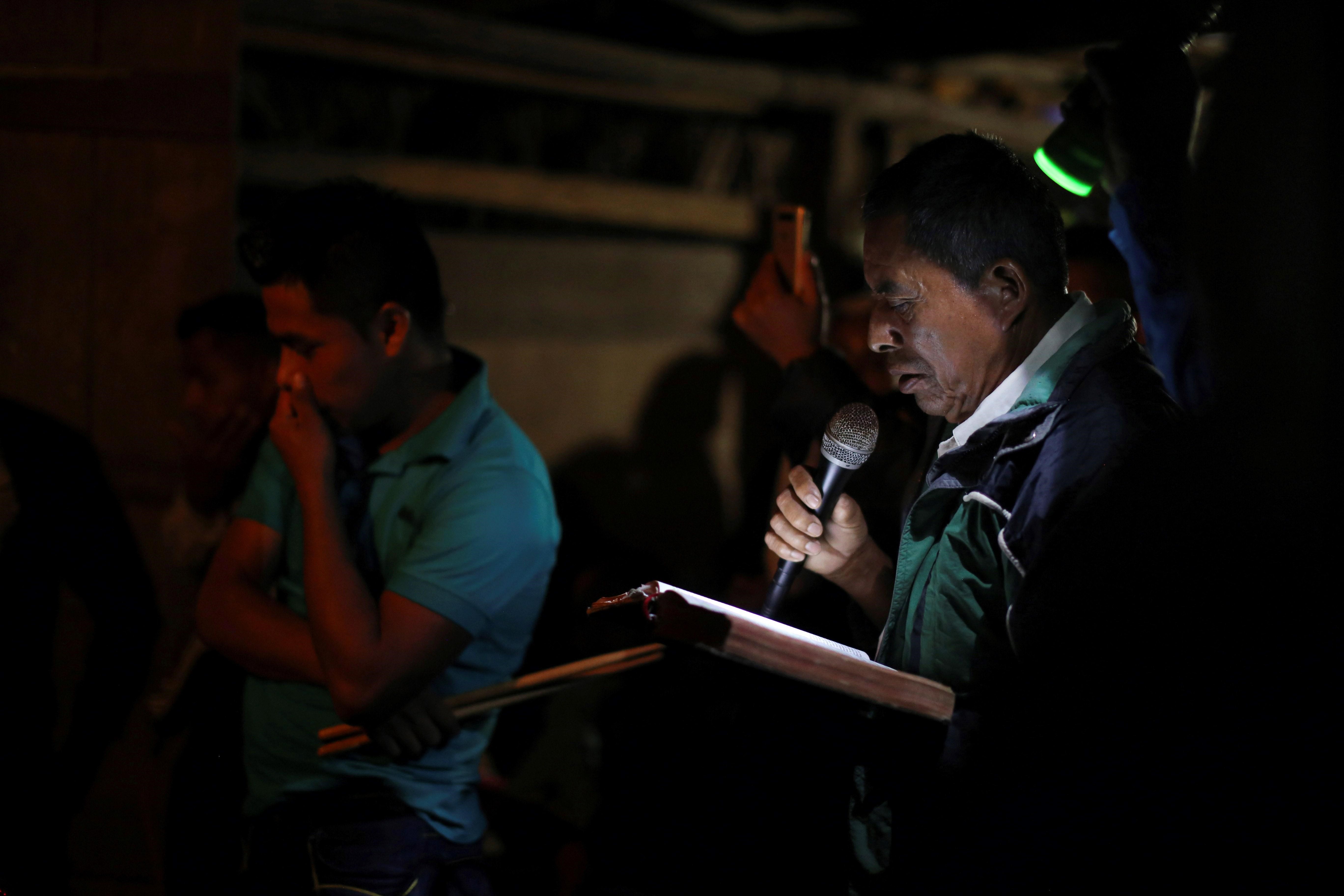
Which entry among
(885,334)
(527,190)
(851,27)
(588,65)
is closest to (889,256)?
(885,334)

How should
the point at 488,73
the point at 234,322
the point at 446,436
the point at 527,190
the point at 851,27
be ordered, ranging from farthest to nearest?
the point at 851,27
the point at 527,190
the point at 488,73
the point at 234,322
the point at 446,436

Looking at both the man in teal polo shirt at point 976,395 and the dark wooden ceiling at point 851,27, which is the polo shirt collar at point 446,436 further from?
the dark wooden ceiling at point 851,27

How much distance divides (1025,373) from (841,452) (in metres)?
0.33

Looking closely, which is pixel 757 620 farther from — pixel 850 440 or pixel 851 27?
pixel 851 27

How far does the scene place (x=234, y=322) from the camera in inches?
129

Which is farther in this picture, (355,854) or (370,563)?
(370,563)

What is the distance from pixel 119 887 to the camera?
3.60 m

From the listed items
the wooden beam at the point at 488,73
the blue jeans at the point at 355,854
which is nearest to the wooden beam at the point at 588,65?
the wooden beam at the point at 488,73

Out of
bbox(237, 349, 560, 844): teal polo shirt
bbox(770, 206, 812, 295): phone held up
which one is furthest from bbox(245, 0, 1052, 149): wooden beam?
bbox(770, 206, 812, 295): phone held up

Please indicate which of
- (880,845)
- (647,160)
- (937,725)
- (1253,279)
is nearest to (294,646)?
(880,845)

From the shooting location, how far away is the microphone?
1.74 metres

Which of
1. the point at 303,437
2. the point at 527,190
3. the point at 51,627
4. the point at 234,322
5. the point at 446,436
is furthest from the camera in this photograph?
the point at 527,190

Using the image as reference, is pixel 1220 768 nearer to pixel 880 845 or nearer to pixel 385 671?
pixel 880 845

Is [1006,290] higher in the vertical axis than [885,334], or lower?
higher
